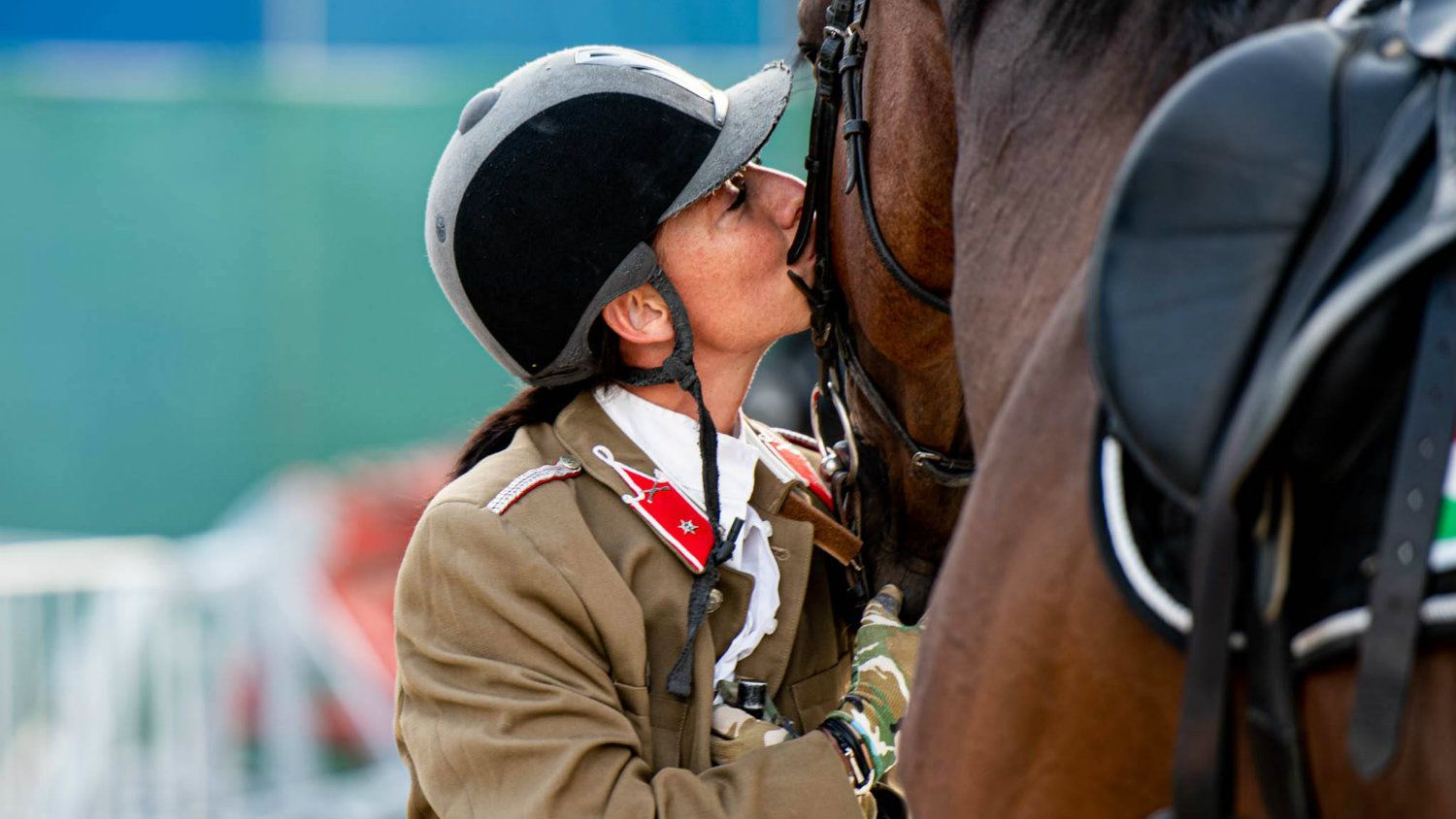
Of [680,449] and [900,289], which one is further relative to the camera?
[680,449]

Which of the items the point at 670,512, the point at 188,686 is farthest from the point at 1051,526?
the point at 188,686

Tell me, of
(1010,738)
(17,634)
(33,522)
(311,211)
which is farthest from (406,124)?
(1010,738)

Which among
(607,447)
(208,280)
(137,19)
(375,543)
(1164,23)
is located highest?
(1164,23)

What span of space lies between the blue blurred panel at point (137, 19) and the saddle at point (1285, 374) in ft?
29.8

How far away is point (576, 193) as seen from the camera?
2.06 meters

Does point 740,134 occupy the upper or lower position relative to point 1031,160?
lower

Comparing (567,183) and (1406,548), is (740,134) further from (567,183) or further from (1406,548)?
(1406,548)

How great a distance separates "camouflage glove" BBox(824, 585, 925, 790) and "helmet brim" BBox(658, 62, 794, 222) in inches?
25.5

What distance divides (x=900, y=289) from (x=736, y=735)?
632mm

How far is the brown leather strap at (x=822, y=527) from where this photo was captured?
221 centimetres

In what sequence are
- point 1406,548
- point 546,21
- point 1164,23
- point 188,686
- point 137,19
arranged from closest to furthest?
point 1406,548 → point 1164,23 → point 188,686 → point 137,19 → point 546,21

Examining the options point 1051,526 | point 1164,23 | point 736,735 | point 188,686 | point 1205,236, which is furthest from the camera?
point 188,686

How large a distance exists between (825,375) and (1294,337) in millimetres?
1296

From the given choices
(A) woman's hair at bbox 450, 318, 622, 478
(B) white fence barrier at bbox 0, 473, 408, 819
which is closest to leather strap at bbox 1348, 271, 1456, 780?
(A) woman's hair at bbox 450, 318, 622, 478
